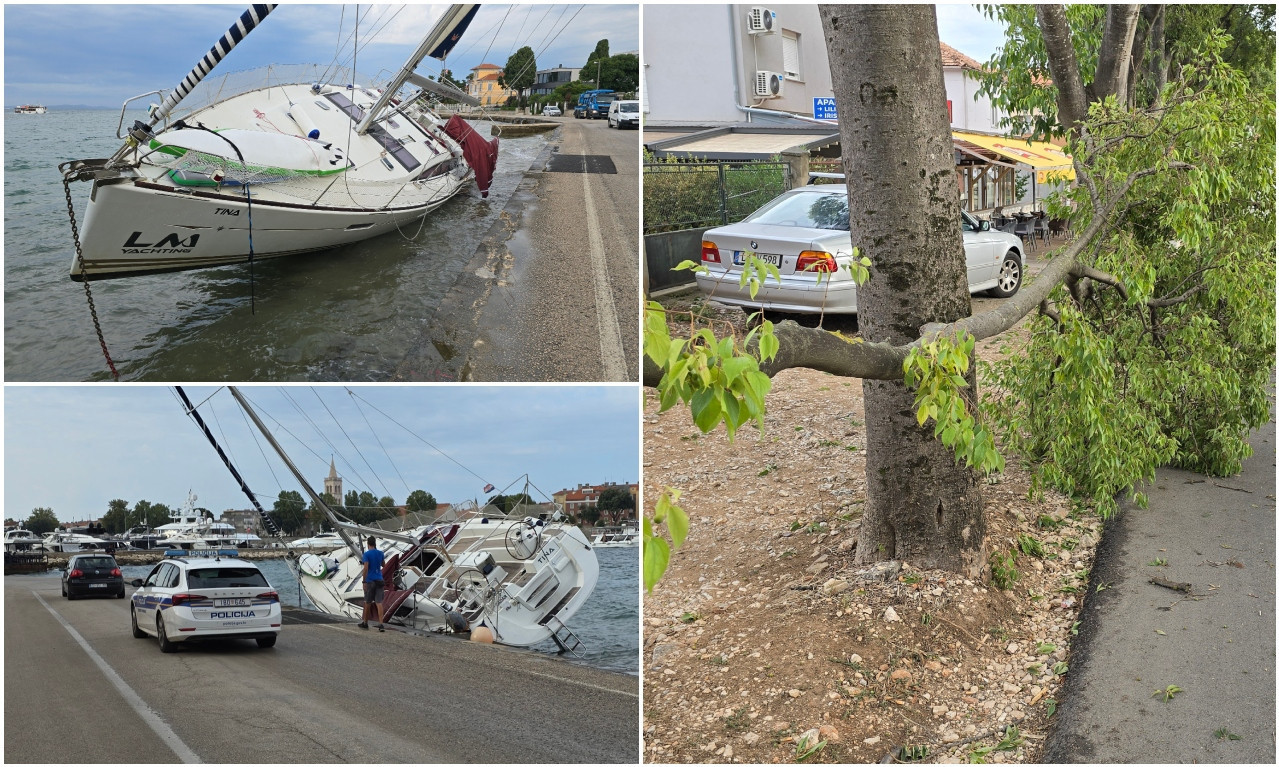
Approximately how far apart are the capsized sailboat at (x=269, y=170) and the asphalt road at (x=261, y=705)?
247 centimetres

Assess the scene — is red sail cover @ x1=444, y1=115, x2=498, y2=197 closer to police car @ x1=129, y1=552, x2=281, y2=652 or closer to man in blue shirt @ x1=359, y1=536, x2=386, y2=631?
man in blue shirt @ x1=359, y1=536, x2=386, y2=631

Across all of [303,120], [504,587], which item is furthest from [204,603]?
[303,120]

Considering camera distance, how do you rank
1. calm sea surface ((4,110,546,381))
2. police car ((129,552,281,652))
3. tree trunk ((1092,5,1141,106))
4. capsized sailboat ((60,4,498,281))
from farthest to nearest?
tree trunk ((1092,5,1141,106)) → capsized sailboat ((60,4,498,281)) → police car ((129,552,281,652)) → calm sea surface ((4,110,546,381))

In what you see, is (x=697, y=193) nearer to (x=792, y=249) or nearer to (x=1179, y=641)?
(x=792, y=249)

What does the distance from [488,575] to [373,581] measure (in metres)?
1.31

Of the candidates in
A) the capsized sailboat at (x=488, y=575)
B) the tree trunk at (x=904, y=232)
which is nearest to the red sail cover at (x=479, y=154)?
the capsized sailboat at (x=488, y=575)

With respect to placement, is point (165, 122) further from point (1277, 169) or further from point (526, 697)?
point (1277, 169)

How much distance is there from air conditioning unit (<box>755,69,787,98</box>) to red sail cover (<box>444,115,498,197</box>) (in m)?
11.7

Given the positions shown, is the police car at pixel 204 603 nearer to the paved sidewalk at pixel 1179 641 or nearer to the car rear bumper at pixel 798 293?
the car rear bumper at pixel 798 293

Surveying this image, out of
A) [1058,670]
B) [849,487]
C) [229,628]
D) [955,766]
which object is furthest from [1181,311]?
[229,628]

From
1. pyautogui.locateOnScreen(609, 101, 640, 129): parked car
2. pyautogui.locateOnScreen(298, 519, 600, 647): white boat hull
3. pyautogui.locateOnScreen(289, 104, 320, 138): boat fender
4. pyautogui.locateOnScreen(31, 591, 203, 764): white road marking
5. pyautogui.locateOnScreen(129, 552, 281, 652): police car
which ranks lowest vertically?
pyautogui.locateOnScreen(298, 519, 600, 647): white boat hull

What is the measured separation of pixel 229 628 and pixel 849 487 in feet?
16.9

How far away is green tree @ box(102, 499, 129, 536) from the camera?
4422 mm

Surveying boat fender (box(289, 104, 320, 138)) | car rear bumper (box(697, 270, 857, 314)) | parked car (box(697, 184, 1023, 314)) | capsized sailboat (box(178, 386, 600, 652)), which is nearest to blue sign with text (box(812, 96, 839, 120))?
parked car (box(697, 184, 1023, 314))
